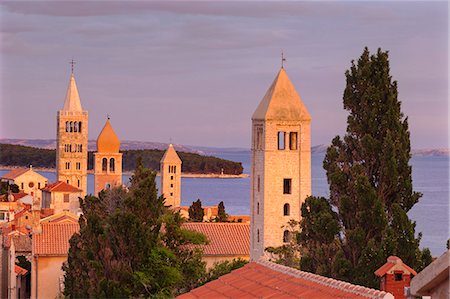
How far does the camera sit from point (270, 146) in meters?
46.5

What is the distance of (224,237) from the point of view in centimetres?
4259

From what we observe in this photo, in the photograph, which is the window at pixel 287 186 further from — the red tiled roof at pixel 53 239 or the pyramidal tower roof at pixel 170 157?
the pyramidal tower roof at pixel 170 157

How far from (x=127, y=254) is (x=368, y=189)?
4.43m

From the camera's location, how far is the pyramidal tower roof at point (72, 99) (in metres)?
106

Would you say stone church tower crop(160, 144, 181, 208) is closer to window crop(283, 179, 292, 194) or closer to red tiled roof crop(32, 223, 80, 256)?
window crop(283, 179, 292, 194)

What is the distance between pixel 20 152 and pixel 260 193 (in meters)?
118

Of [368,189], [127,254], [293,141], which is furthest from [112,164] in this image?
[368,189]

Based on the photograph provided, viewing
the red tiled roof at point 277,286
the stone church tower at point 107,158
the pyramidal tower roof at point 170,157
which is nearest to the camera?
the red tiled roof at point 277,286

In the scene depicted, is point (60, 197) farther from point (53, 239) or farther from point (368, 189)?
point (368, 189)

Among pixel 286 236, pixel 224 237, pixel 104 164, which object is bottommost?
pixel 286 236

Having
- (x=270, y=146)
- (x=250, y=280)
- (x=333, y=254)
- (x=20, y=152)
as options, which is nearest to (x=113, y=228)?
(x=333, y=254)

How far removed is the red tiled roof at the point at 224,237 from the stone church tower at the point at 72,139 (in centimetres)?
6171

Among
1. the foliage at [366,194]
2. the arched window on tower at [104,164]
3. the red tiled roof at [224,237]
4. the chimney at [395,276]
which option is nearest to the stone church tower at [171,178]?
the arched window on tower at [104,164]

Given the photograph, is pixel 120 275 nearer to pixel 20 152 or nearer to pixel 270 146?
pixel 270 146
